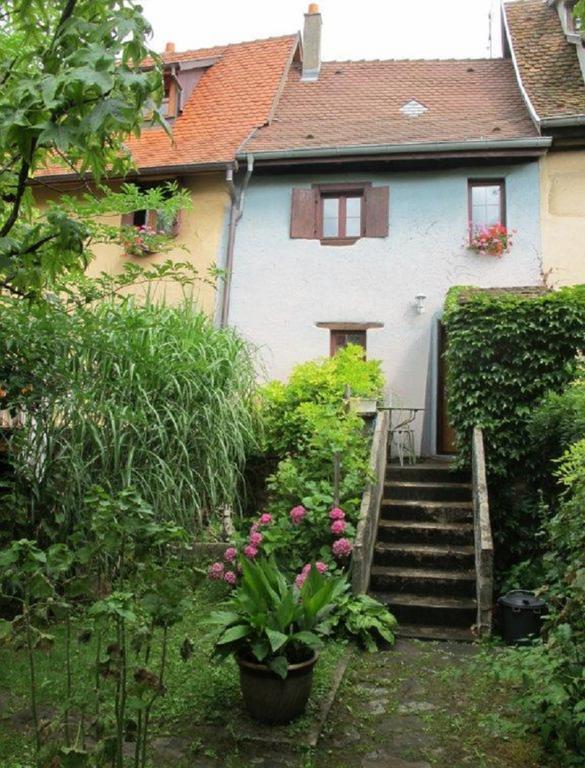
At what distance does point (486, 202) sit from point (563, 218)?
1.24m

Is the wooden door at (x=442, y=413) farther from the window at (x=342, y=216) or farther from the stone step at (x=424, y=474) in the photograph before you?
the window at (x=342, y=216)

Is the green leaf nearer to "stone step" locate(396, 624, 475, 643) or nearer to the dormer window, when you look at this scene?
"stone step" locate(396, 624, 475, 643)

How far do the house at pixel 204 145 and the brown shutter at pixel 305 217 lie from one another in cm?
Answer: 107

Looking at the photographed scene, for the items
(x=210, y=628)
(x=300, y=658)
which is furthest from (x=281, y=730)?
(x=210, y=628)

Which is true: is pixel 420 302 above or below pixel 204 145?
below

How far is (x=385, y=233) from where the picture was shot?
11.2 metres

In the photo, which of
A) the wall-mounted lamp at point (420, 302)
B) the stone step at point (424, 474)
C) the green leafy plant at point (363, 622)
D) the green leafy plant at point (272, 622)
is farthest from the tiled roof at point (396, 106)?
the green leafy plant at point (272, 622)

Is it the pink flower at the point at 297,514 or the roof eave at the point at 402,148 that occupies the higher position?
the roof eave at the point at 402,148

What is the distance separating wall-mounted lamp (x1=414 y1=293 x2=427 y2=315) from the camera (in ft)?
35.6

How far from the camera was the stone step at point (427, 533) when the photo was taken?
22.8 feet

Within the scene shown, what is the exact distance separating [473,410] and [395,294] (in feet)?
11.8

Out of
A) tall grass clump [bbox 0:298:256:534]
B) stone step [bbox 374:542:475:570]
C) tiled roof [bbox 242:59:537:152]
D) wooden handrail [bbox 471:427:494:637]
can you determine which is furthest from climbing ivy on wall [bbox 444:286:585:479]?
tiled roof [bbox 242:59:537:152]

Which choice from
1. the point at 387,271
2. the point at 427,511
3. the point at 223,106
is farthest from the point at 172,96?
the point at 427,511

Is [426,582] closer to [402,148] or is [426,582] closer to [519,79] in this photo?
[402,148]
